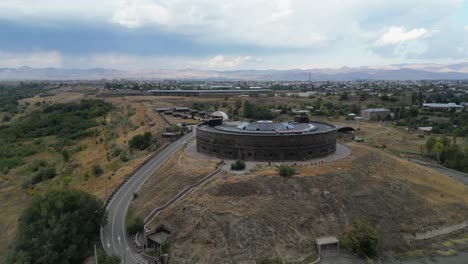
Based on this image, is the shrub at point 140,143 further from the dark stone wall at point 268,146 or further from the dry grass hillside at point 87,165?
the dark stone wall at point 268,146

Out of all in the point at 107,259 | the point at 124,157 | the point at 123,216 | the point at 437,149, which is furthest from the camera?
the point at 437,149

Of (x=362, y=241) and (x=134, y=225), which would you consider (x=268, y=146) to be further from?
(x=134, y=225)

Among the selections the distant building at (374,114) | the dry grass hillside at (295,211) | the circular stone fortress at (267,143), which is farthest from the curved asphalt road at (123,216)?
the distant building at (374,114)

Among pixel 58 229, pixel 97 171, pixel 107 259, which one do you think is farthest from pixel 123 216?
pixel 97 171

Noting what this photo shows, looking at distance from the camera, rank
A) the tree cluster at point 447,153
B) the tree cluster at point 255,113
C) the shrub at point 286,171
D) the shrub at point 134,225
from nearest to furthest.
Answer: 1. the shrub at point 134,225
2. the shrub at point 286,171
3. the tree cluster at point 447,153
4. the tree cluster at point 255,113

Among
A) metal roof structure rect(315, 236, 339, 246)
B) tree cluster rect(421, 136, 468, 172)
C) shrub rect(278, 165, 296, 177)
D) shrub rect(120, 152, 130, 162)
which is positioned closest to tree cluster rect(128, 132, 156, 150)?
shrub rect(120, 152, 130, 162)

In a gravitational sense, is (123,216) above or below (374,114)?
below
